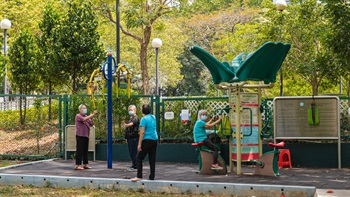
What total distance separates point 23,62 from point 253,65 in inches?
534

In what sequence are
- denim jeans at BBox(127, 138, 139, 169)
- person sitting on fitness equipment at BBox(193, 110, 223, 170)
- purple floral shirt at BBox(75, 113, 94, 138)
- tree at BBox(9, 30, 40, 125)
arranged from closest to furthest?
person sitting on fitness equipment at BBox(193, 110, 223, 170), denim jeans at BBox(127, 138, 139, 169), purple floral shirt at BBox(75, 113, 94, 138), tree at BBox(9, 30, 40, 125)

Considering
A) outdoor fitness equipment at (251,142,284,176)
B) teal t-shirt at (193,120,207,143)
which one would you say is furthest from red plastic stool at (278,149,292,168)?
teal t-shirt at (193,120,207,143)

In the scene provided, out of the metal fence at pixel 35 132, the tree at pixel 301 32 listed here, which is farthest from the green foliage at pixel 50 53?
the tree at pixel 301 32

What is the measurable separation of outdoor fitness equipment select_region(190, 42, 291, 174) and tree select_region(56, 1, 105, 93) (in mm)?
9189

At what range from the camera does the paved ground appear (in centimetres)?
1300

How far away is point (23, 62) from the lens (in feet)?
82.6

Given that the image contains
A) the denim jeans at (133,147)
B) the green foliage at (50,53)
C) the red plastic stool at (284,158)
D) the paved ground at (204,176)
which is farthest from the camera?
the green foliage at (50,53)

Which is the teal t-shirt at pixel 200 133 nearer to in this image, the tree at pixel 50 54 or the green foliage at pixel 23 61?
the tree at pixel 50 54

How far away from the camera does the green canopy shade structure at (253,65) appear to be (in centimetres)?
1420

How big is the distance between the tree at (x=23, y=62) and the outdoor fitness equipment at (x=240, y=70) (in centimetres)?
1208

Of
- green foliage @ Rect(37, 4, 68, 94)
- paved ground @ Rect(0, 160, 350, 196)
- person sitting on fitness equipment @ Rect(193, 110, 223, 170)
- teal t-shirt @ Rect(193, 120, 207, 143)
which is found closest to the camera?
paved ground @ Rect(0, 160, 350, 196)

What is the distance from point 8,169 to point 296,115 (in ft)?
26.6

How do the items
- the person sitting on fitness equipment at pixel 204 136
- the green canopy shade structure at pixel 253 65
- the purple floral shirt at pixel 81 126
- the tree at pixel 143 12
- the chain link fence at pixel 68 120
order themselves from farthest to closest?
the tree at pixel 143 12 → the chain link fence at pixel 68 120 → the purple floral shirt at pixel 81 126 → the person sitting on fitness equipment at pixel 204 136 → the green canopy shade structure at pixel 253 65

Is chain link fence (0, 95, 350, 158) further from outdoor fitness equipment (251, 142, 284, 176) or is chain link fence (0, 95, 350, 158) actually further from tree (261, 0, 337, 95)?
tree (261, 0, 337, 95)
